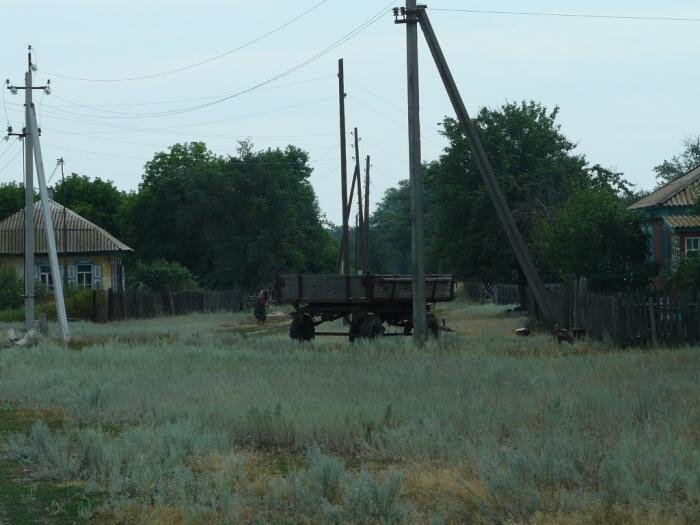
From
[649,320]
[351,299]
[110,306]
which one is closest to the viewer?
[649,320]

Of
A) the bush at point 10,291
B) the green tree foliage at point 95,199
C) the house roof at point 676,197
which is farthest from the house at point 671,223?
the green tree foliage at point 95,199

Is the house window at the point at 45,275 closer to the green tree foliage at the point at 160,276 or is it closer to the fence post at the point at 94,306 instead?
the green tree foliage at the point at 160,276

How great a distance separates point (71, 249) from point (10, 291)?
1221 cm

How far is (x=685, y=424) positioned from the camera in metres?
→ 11.3

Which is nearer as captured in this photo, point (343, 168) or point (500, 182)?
point (343, 168)

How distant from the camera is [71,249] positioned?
71.8 metres

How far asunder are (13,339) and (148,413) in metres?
21.1

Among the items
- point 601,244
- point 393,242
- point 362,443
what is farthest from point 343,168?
point 393,242

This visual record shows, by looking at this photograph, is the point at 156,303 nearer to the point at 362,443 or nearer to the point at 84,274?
the point at 84,274

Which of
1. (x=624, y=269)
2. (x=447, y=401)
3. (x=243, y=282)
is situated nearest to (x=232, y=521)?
(x=447, y=401)

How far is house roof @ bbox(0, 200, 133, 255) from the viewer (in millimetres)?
70000

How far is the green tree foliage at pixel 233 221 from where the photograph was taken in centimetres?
8312

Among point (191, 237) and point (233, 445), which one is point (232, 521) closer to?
point (233, 445)

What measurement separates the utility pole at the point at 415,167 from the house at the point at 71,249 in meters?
46.4
